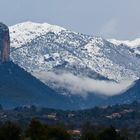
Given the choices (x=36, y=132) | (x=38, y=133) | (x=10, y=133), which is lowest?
(x=10, y=133)

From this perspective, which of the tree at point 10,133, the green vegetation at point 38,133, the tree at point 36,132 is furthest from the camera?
the tree at point 36,132

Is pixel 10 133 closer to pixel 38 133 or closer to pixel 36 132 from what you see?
pixel 38 133

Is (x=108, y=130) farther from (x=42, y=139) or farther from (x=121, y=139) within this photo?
(x=42, y=139)

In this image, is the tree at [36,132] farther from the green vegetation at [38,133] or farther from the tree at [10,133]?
the tree at [10,133]

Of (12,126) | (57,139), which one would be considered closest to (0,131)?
(12,126)

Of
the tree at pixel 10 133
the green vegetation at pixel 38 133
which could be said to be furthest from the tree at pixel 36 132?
the tree at pixel 10 133

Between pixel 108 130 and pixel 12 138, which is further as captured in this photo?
pixel 108 130

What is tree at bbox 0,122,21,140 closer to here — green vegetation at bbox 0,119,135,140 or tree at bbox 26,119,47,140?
green vegetation at bbox 0,119,135,140

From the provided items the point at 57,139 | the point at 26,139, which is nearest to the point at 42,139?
the point at 26,139

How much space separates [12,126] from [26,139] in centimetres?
699

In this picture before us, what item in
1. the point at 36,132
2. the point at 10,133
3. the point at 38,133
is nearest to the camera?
the point at 10,133

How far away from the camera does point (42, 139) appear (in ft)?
538

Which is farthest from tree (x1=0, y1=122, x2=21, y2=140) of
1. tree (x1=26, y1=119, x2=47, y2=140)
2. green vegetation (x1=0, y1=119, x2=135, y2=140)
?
tree (x1=26, y1=119, x2=47, y2=140)

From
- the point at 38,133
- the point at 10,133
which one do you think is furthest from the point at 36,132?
the point at 10,133
